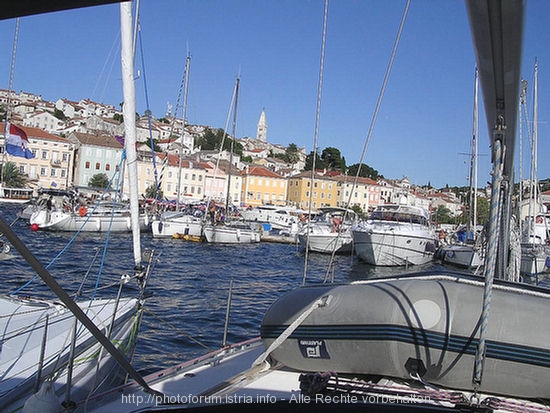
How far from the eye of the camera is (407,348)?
11.6 ft

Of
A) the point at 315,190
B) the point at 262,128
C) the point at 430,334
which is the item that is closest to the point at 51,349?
the point at 430,334

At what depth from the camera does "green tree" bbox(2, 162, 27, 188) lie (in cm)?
5744

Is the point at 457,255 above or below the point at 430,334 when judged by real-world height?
below

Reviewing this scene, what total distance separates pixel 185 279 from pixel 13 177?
5192 centimetres

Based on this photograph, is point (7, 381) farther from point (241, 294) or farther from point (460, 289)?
point (241, 294)

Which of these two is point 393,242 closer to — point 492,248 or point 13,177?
point 492,248

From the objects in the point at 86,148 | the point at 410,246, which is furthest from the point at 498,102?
the point at 86,148

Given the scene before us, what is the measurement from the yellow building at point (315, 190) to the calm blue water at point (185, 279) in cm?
4404

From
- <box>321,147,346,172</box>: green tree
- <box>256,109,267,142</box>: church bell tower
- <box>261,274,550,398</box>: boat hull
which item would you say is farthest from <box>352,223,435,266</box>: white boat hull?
<box>256,109,267,142</box>: church bell tower

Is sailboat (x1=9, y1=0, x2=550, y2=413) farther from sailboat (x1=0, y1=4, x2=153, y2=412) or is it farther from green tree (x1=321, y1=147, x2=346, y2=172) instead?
green tree (x1=321, y1=147, x2=346, y2=172)

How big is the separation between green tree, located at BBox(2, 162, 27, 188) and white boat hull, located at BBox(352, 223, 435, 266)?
4571cm

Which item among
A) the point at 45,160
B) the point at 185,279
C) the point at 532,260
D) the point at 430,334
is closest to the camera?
the point at 430,334

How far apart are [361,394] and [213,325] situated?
770 centimetres

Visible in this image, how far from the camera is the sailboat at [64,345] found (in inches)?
130
